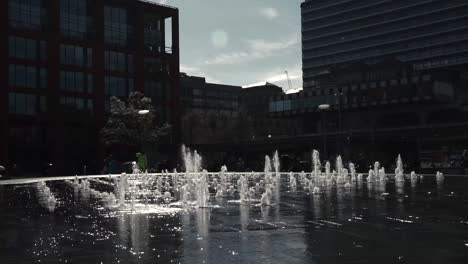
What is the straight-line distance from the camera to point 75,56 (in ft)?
244

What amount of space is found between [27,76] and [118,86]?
43.4 feet

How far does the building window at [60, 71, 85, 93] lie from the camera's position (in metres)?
73.1

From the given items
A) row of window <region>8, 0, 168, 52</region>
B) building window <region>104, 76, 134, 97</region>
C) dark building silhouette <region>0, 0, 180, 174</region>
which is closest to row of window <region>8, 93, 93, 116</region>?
dark building silhouette <region>0, 0, 180, 174</region>

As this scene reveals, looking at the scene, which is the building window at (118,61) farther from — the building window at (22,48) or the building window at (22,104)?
the building window at (22,104)

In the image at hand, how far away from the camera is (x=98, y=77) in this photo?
76.1 meters

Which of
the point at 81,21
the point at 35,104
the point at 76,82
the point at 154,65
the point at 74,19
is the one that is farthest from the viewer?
the point at 154,65

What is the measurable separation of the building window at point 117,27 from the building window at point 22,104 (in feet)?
47.3

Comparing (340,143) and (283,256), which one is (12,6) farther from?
(283,256)

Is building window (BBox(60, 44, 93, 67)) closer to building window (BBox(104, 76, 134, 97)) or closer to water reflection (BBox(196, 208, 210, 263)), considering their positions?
building window (BBox(104, 76, 134, 97))

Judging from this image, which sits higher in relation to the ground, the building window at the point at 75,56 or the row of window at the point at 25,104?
the building window at the point at 75,56

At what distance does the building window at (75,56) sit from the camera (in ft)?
241

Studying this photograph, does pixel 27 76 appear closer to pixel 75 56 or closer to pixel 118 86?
pixel 75 56

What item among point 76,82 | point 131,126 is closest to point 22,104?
point 76,82

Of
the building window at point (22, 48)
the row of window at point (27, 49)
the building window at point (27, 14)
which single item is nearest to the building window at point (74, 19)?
the building window at point (27, 14)
